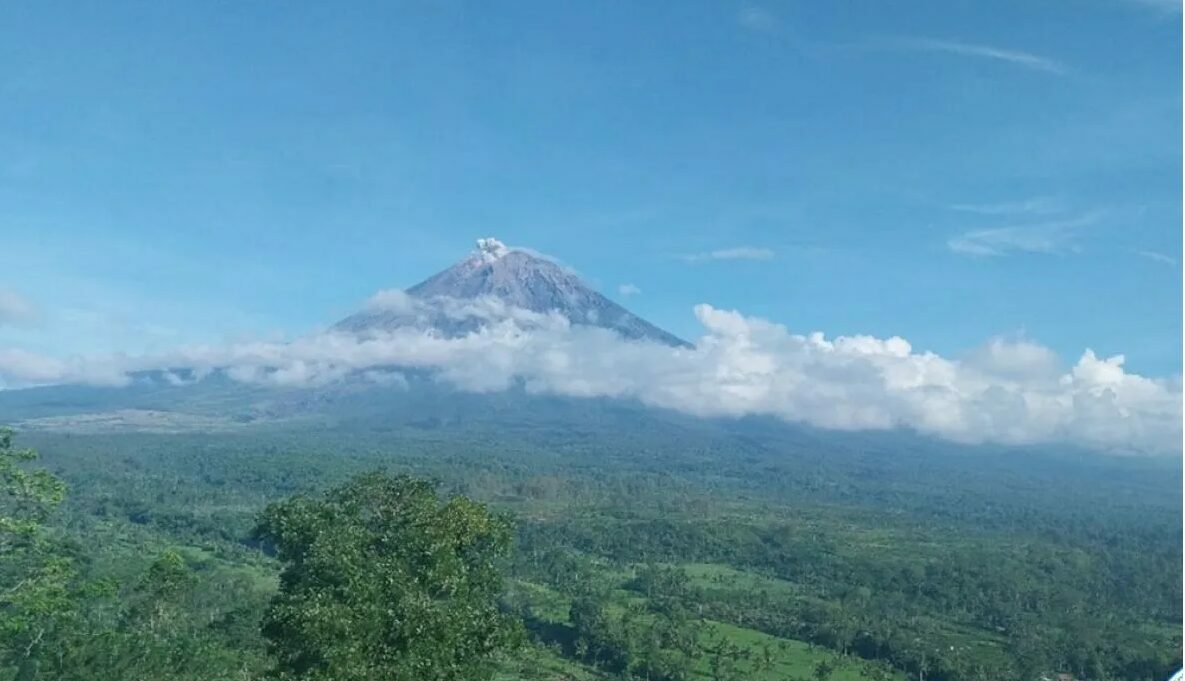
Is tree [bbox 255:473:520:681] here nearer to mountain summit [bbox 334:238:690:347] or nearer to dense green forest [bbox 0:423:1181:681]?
dense green forest [bbox 0:423:1181:681]

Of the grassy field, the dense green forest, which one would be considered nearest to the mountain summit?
the dense green forest

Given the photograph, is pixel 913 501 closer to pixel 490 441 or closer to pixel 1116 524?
pixel 1116 524

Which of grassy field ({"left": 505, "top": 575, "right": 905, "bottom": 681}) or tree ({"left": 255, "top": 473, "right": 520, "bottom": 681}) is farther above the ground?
tree ({"left": 255, "top": 473, "right": 520, "bottom": 681})

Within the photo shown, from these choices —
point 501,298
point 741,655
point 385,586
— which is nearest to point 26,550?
point 385,586

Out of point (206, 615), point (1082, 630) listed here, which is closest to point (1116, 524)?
point (1082, 630)

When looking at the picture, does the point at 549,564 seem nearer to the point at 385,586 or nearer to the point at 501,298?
the point at 385,586

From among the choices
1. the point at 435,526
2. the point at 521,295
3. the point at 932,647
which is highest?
the point at 521,295
